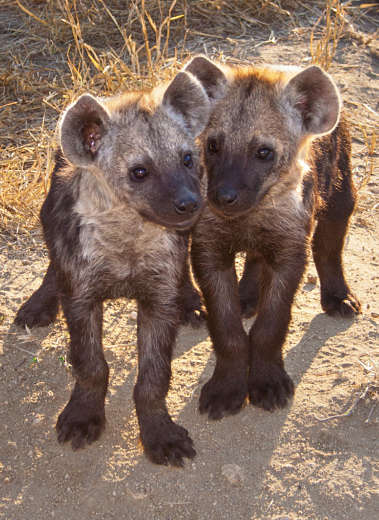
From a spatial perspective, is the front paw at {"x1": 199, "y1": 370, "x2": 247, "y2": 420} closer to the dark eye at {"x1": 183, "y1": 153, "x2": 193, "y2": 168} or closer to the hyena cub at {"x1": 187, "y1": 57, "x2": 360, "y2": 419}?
the hyena cub at {"x1": 187, "y1": 57, "x2": 360, "y2": 419}

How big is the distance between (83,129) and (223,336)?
3.72 ft

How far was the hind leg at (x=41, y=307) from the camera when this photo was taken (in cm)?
412

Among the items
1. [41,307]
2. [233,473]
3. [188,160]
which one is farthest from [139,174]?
[41,307]

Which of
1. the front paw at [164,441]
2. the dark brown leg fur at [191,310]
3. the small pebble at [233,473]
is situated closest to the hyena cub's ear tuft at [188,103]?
the dark brown leg fur at [191,310]

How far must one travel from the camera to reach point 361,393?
3.54 meters

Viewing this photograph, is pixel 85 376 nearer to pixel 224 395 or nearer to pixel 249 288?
pixel 224 395

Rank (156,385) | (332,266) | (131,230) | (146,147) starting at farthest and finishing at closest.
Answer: (332,266) → (156,385) → (131,230) → (146,147)

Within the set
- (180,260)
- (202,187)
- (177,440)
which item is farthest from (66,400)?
(202,187)

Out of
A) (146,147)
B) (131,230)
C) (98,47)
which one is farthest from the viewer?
(98,47)

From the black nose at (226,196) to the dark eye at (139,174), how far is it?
31cm

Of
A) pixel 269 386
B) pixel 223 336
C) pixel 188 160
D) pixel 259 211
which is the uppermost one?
pixel 188 160

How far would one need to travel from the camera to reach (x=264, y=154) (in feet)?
10.7

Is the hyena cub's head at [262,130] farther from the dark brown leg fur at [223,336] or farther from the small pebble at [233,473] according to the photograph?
the small pebble at [233,473]

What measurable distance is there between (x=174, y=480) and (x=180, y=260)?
931 mm
